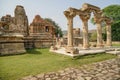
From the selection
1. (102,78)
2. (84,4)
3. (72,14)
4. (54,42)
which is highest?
(84,4)

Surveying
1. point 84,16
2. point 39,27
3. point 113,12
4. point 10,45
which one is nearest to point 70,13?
point 84,16

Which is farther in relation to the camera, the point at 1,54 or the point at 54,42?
the point at 54,42

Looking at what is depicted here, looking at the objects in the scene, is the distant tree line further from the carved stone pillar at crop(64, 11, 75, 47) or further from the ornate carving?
the carved stone pillar at crop(64, 11, 75, 47)

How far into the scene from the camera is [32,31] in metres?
37.8

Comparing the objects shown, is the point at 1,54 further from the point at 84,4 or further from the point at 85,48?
the point at 84,4

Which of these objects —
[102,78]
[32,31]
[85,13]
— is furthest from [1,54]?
[32,31]

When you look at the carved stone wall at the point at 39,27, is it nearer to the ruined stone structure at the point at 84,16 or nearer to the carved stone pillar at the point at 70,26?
the ruined stone structure at the point at 84,16

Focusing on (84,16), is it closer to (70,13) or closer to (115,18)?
(70,13)

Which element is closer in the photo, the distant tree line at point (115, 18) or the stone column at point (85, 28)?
the stone column at point (85, 28)

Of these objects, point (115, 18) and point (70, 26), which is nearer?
point (70, 26)

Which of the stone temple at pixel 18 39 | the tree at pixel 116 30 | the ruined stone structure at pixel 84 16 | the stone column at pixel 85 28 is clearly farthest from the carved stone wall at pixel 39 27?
the stone column at pixel 85 28

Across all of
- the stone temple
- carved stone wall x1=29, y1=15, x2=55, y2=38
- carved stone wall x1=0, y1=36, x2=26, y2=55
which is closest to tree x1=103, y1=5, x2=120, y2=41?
carved stone wall x1=29, y1=15, x2=55, y2=38

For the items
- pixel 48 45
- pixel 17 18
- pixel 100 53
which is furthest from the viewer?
pixel 17 18

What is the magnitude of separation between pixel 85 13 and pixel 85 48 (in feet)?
11.2
